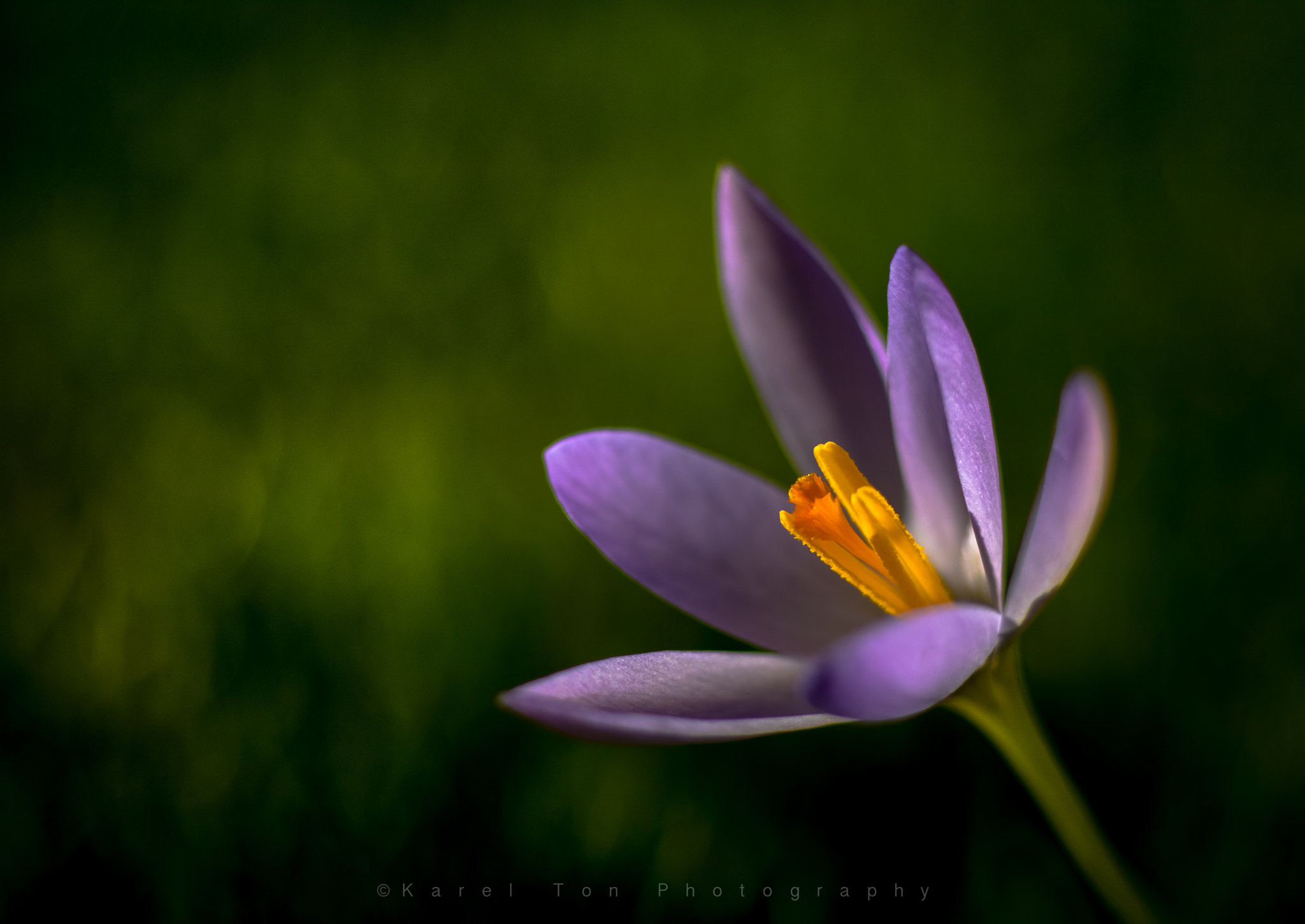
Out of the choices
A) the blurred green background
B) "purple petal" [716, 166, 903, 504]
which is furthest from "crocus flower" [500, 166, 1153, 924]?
the blurred green background

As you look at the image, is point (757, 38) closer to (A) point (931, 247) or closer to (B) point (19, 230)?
(A) point (931, 247)

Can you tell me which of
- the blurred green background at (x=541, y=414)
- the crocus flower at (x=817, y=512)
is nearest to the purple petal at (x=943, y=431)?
the crocus flower at (x=817, y=512)

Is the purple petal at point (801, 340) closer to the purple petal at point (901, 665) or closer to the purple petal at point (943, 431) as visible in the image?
the purple petal at point (943, 431)

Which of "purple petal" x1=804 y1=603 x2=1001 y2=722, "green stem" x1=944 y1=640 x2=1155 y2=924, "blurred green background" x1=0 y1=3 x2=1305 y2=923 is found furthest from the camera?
"blurred green background" x1=0 y1=3 x2=1305 y2=923

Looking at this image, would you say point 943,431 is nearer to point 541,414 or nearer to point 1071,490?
point 1071,490

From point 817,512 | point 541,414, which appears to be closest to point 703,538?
point 817,512

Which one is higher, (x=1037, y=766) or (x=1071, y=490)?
(x=1071, y=490)

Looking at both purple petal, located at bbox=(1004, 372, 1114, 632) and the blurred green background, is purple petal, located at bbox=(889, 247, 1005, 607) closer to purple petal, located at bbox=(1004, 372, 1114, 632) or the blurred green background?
purple petal, located at bbox=(1004, 372, 1114, 632)
